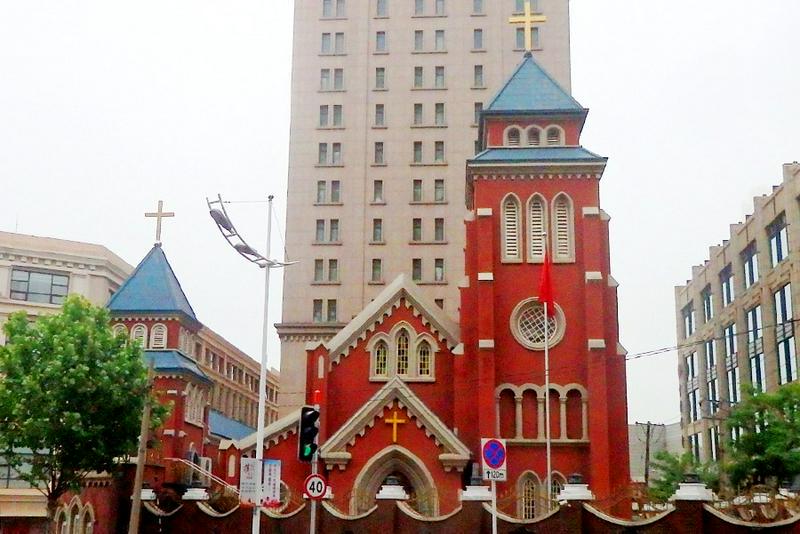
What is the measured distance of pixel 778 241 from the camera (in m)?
54.9

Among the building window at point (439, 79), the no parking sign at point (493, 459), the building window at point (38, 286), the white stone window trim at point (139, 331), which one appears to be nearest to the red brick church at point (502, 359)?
the white stone window trim at point (139, 331)

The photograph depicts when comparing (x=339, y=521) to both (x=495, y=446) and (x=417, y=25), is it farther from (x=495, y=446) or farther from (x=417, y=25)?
(x=417, y=25)

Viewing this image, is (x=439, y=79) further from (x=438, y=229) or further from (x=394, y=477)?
(x=394, y=477)

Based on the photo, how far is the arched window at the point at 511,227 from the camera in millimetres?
38031

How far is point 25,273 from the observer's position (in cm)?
5556

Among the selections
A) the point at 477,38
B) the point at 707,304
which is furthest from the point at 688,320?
the point at 477,38

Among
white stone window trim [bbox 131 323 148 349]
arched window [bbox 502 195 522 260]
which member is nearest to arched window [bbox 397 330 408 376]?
arched window [bbox 502 195 522 260]

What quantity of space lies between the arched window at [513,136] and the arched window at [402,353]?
898cm

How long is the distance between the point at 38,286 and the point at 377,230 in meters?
→ 20.7

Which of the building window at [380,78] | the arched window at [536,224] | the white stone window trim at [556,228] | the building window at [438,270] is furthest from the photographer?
the building window at [380,78]

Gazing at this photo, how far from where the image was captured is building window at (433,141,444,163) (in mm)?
62844

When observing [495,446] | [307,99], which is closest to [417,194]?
[307,99]

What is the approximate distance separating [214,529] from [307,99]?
37.9 m

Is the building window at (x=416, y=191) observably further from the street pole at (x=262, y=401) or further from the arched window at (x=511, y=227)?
the street pole at (x=262, y=401)
